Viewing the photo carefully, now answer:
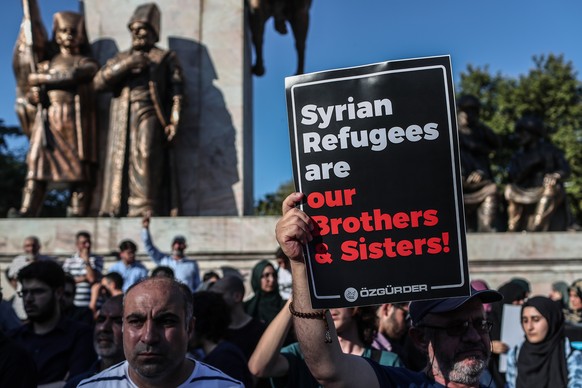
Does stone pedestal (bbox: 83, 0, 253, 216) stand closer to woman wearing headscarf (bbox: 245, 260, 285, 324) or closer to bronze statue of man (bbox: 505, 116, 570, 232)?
bronze statue of man (bbox: 505, 116, 570, 232)

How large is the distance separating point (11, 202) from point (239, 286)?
3323 centimetres

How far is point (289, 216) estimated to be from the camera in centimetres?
251

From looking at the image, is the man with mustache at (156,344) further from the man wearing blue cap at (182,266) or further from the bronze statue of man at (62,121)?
the bronze statue of man at (62,121)

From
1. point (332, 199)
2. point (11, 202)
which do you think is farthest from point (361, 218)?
point (11, 202)

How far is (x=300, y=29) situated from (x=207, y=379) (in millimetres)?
11507

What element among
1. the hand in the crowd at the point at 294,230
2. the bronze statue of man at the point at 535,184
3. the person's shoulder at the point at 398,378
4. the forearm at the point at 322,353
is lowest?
the person's shoulder at the point at 398,378

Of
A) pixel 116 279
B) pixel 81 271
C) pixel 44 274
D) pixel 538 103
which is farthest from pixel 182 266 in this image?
pixel 538 103

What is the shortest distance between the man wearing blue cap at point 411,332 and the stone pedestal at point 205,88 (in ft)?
29.7

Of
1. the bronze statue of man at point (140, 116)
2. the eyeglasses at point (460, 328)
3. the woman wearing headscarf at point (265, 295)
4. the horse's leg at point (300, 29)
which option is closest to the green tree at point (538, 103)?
the horse's leg at point (300, 29)

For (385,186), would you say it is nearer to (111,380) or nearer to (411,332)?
(411,332)

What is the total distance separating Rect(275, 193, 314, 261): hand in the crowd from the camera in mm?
2484

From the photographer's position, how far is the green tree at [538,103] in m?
31.1

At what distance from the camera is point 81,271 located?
8.39 metres

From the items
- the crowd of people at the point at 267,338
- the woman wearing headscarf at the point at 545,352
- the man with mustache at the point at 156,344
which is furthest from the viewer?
the woman wearing headscarf at the point at 545,352
